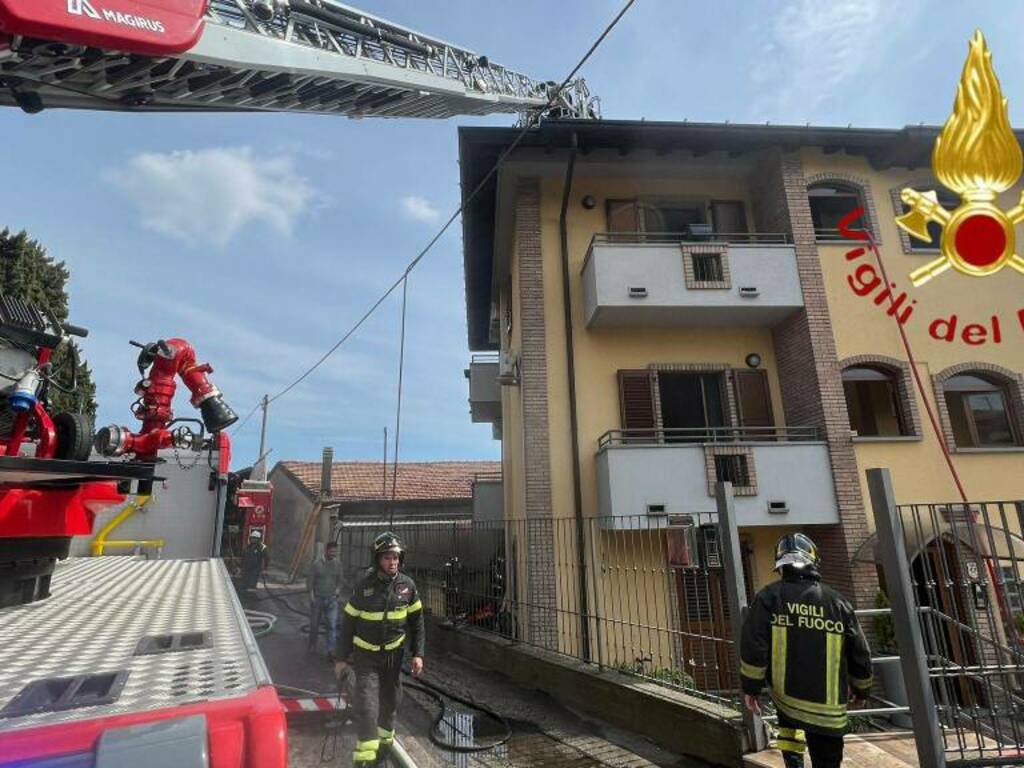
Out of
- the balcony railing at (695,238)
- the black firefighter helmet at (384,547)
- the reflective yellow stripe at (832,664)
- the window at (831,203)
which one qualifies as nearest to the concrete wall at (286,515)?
the balcony railing at (695,238)

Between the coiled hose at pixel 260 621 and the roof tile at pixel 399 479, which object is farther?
the roof tile at pixel 399 479

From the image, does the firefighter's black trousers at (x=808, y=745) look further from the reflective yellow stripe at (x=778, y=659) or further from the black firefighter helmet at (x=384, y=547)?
the black firefighter helmet at (x=384, y=547)

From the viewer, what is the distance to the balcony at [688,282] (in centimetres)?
983

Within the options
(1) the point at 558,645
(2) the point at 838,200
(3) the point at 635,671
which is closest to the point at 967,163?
(2) the point at 838,200

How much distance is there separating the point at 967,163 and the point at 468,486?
65.8ft

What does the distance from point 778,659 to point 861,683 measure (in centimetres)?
49

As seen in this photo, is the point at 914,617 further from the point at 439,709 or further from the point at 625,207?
the point at 625,207

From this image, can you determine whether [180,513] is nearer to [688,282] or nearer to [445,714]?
[445,714]

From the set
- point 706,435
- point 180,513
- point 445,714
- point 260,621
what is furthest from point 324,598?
point 706,435

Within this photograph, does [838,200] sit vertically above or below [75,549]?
above

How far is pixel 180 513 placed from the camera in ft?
24.7

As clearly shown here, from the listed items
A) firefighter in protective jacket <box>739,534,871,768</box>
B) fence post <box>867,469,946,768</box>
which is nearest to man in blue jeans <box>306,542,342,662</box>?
firefighter in protective jacket <box>739,534,871,768</box>

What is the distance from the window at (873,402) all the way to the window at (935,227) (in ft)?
8.38

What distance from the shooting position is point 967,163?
9.13 meters
